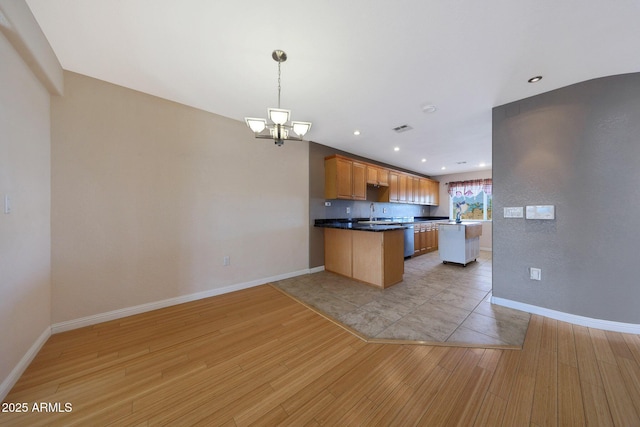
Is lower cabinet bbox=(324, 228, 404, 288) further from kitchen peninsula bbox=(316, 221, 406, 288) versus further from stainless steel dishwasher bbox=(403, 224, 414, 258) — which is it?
stainless steel dishwasher bbox=(403, 224, 414, 258)

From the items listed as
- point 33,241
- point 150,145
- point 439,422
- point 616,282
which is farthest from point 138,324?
point 616,282

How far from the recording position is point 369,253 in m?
3.32

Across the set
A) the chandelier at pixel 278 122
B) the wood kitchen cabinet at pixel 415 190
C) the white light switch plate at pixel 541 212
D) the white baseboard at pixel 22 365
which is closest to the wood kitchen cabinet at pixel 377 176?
the wood kitchen cabinet at pixel 415 190

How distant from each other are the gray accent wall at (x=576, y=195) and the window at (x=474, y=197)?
4.17 m

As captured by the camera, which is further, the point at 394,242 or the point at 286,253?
the point at 286,253

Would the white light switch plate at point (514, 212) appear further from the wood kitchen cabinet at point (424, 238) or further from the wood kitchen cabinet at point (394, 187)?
the wood kitchen cabinet at point (394, 187)

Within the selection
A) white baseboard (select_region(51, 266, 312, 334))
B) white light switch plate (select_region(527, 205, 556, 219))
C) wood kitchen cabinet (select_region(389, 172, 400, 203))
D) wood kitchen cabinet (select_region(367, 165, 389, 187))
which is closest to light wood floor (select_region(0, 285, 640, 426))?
white baseboard (select_region(51, 266, 312, 334))

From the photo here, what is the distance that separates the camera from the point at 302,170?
3.88 metres

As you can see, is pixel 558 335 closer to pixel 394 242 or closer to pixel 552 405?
pixel 552 405

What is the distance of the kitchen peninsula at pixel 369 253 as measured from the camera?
3.17m

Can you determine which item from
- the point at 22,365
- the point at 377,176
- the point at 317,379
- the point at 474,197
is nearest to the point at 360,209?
the point at 377,176

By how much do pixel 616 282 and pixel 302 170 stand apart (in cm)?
401

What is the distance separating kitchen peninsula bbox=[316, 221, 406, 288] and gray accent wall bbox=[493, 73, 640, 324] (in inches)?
50.5

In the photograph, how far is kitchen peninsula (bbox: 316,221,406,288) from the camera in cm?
317
